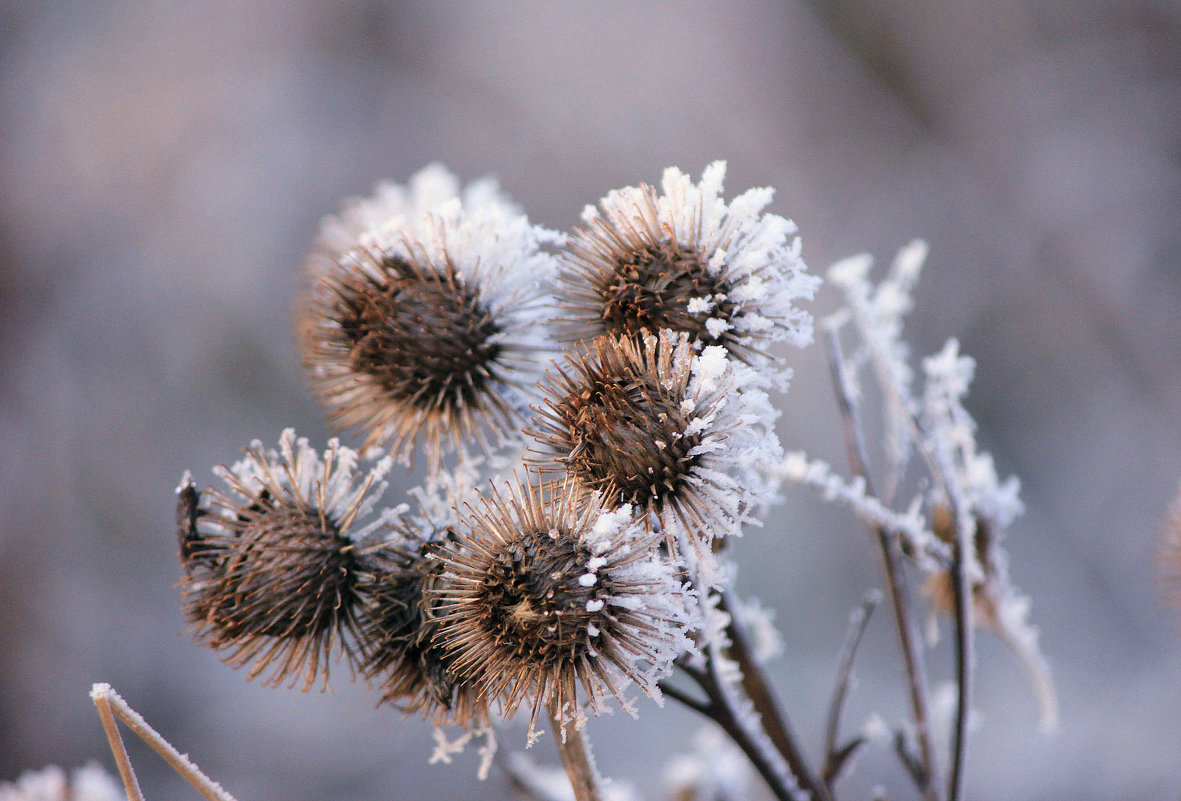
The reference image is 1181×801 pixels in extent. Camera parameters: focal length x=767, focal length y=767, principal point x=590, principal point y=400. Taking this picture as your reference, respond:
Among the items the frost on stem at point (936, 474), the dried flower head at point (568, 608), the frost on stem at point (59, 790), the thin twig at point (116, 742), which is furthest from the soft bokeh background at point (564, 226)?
the dried flower head at point (568, 608)

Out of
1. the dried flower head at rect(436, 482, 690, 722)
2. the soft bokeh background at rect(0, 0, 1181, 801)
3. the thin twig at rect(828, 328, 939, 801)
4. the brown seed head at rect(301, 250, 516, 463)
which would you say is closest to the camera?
the dried flower head at rect(436, 482, 690, 722)

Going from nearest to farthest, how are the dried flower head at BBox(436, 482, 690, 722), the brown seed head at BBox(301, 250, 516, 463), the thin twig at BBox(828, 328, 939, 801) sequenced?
the dried flower head at BBox(436, 482, 690, 722) < the brown seed head at BBox(301, 250, 516, 463) < the thin twig at BBox(828, 328, 939, 801)

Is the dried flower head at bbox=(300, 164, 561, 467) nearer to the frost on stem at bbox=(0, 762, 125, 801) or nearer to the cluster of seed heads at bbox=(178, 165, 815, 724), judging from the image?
the cluster of seed heads at bbox=(178, 165, 815, 724)

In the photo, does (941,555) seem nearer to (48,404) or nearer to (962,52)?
(962,52)

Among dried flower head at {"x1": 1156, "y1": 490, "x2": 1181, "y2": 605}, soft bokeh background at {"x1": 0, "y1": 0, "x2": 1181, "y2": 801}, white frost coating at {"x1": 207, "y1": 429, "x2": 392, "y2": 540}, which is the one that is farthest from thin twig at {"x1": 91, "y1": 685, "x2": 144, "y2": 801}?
soft bokeh background at {"x1": 0, "y1": 0, "x2": 1181, "y2": 801}

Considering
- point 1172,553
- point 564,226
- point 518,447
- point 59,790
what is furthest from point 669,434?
point 564,226

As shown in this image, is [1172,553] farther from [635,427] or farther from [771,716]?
[635,427]

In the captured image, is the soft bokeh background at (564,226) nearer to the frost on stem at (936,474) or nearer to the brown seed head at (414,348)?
the frost on stem at (936,474)
